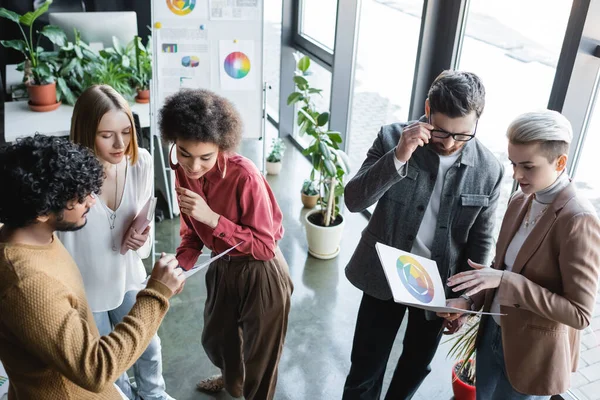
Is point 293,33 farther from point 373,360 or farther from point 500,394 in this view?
point 500,394

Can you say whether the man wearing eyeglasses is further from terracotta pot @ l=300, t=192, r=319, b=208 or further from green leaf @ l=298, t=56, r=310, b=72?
terracotta pot @ l=300, t=192, r=319, b=208

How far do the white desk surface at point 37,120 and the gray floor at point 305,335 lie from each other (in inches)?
38.0

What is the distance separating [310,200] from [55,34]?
7.97 ft

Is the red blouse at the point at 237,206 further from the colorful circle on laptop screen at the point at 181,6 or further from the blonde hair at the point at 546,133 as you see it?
the colorful circle on laptop screen at the point at 181,6

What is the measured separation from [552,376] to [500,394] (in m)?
0.24

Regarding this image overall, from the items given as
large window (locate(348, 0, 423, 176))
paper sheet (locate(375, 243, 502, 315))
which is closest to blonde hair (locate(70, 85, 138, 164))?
paper sheet (locate(375, 243, 502, 315))

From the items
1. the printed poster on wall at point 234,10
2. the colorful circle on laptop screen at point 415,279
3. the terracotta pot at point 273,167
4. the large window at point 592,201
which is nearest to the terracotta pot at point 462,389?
the large window at point 592,201

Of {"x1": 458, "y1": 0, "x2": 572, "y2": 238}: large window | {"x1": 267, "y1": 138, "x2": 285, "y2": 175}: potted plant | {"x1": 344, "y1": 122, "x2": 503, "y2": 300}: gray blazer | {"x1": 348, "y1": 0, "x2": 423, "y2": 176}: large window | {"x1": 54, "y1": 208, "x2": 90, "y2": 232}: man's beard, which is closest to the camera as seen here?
{"x1": 54, "y1": 208, "x2": 90, "y2": 232}: man's beard

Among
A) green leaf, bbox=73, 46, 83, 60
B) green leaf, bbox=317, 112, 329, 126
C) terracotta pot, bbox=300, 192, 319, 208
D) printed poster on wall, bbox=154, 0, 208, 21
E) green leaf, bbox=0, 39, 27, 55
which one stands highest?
printed poster on wall, bbox=154, 0, 208, 21

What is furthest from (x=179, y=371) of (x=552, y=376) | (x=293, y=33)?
(x=293, y=33)

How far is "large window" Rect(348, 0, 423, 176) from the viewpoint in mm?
3947

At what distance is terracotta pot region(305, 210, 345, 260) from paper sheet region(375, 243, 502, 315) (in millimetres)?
1942

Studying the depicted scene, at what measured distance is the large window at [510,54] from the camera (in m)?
2.77

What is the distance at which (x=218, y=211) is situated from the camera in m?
2.18
